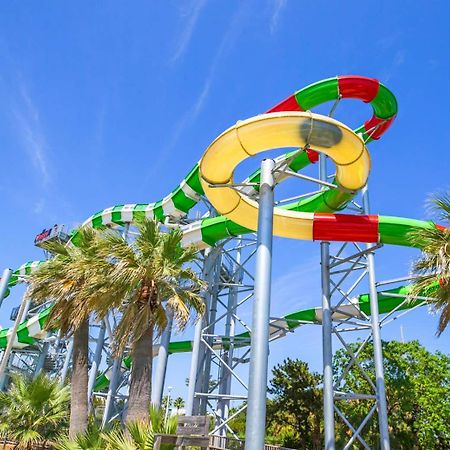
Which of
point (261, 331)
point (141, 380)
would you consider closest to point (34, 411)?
point (141, 380)

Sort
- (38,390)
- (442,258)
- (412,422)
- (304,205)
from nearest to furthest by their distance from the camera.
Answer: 1. (442,258)
2. (38,390)
3. (304,205)
4. (412,422)

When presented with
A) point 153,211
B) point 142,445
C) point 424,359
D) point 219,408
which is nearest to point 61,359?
point 153,211

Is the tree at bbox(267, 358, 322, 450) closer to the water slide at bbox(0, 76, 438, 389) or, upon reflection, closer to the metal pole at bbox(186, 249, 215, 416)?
the water slide at bbox(0, 76, 438, 389)

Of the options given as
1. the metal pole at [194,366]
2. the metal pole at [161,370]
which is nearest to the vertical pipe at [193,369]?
the metal pole at [194,366]

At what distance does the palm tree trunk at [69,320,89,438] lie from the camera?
10.2 m

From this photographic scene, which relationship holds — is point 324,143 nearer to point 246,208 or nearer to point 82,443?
point 246,208

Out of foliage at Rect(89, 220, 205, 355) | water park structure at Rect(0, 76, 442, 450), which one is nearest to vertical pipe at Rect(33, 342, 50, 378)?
water park structure at Rect(0, 76, 442, 450)

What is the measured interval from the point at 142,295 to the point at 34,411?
5148 mm

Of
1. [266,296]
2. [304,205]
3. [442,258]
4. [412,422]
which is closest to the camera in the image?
[266,296]

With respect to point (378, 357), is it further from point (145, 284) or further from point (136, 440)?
point (136, 440)

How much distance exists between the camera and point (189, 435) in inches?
250

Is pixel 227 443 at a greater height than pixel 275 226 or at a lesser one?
lesser

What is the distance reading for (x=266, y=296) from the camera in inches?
265

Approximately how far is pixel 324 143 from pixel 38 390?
9.84 metres
